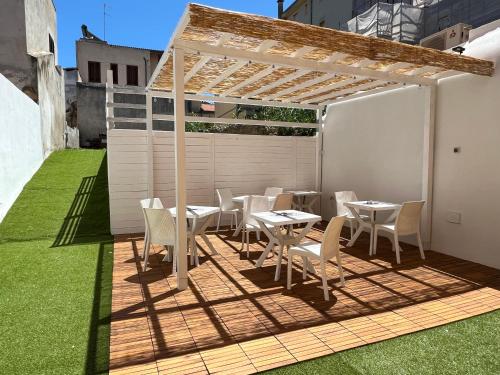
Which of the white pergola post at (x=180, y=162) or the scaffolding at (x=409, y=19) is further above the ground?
the scaffolding at (x=409, y=19)

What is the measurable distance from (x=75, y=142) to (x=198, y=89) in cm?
1139

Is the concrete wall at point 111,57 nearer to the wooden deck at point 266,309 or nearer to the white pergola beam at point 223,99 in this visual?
the white pergola beam at point 223,99

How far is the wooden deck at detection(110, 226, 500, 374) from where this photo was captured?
2633 millimetres

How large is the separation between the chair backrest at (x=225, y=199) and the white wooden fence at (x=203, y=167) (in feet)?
1.59

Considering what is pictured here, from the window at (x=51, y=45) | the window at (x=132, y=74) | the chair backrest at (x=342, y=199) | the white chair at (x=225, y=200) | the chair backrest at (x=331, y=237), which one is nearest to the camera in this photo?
the chair backrest at (x=331, y=237)

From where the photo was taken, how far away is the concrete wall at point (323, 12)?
15664mm

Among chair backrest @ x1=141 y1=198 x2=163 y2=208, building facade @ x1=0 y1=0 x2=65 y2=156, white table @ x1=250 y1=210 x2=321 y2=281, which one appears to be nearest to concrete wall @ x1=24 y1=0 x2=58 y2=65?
building facade @ x1=0 y1=0 x2=65 y2=156

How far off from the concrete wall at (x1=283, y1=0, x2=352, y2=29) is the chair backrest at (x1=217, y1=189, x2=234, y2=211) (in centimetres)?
1226

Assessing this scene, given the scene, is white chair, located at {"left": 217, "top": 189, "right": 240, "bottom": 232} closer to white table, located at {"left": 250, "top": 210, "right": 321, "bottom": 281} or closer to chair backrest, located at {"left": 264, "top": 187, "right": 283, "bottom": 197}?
chair backrest, located at {"left": 264, "top": 187, "right": 283, "bottom": 197}

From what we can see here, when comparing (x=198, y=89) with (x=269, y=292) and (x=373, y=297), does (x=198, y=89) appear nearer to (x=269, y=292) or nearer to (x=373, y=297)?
(x=269, y=292)

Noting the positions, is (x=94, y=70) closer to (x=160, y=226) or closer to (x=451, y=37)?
(x=160, y=226)

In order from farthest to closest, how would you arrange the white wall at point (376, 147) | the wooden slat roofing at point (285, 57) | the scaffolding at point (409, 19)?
the scaffolding at point (409, 19) < the white wall at point (376, 147) < the wooden slat roofing at point (285, 57)

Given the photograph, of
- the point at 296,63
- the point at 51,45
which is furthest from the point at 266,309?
the point at 51,45

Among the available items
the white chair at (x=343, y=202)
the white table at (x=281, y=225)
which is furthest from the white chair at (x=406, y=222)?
the white table at (x=281, y=225)
